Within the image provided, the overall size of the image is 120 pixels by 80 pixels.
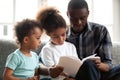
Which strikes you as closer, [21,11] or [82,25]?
[82,25]

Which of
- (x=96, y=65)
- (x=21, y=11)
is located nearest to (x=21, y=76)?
(x=96, y=65)

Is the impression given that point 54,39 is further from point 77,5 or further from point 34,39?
point 77,5

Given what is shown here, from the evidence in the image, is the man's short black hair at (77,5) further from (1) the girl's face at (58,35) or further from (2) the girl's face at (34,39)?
(2) the girl's face at (34,39)

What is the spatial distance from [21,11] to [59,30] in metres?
1.16

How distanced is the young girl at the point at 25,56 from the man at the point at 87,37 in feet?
0.93

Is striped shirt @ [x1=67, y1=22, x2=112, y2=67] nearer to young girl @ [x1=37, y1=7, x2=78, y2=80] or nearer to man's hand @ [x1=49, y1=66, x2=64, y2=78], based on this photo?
young girl @ [x1=37, y1=7, x2=78, y2=80]

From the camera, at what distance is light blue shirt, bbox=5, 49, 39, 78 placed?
1373 mm

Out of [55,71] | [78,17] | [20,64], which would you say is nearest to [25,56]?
[20,64]

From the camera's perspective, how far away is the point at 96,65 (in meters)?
1.40

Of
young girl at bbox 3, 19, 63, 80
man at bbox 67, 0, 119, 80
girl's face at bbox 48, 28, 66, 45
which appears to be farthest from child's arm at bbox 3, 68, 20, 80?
man at bbox 67, 0, 119, 80

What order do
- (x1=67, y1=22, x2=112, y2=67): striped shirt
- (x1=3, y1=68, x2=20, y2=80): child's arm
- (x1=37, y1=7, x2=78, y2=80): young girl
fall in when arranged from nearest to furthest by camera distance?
(x1=3, y1=68, x2=20, y2=80): child's arm
(x1=37, y1=7, x2=78, y2=80): young girl
(x1=67, y1=22, x2=112, y2=67): striped shirt

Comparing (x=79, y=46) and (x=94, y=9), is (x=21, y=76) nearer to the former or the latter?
(x=79, y=46)

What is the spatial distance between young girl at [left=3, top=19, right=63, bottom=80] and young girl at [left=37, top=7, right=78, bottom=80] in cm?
8

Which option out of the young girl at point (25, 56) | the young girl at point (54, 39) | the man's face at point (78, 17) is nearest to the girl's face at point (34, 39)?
the young girl at point (25, 56)
